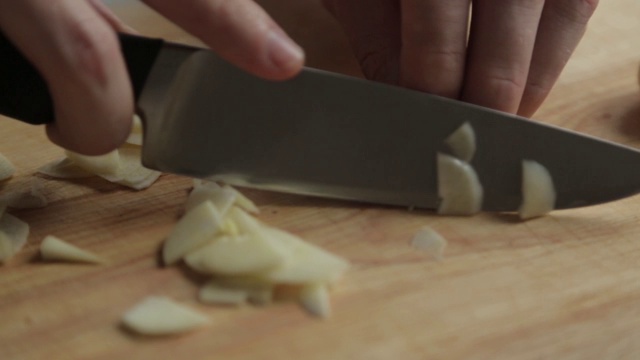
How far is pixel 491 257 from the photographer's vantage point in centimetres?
85

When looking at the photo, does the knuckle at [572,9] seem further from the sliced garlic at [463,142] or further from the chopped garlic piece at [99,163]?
the chopped garlic piece at [99,163]

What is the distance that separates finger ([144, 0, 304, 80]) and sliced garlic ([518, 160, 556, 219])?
301 mm

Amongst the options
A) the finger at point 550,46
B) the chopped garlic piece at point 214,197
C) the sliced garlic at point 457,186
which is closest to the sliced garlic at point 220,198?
the chopped garlic piece at point 214,197

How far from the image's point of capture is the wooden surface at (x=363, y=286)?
74cm

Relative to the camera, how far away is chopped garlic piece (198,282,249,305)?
77 cm

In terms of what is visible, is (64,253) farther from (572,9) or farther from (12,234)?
(572,9)

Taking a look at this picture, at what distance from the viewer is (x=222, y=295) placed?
777 mm

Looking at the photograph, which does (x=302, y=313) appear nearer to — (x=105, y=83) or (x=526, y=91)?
(x=105, y=83)

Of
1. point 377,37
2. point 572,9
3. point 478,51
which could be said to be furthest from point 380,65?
point 572,9

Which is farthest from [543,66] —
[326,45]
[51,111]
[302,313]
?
[51,111]

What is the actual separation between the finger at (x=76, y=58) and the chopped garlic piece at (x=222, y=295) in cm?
19

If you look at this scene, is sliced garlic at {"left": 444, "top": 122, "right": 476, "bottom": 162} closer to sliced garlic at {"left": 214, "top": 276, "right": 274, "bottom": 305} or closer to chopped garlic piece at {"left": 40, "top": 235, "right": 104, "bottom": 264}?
sliced garlic at {"left": 214, "top": 276, "right": 274, "bottom": 305}

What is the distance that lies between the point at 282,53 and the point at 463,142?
0.81ft

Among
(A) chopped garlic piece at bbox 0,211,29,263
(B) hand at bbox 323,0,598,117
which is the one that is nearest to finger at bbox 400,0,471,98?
(B) hand at bbox 323,0,598,117
